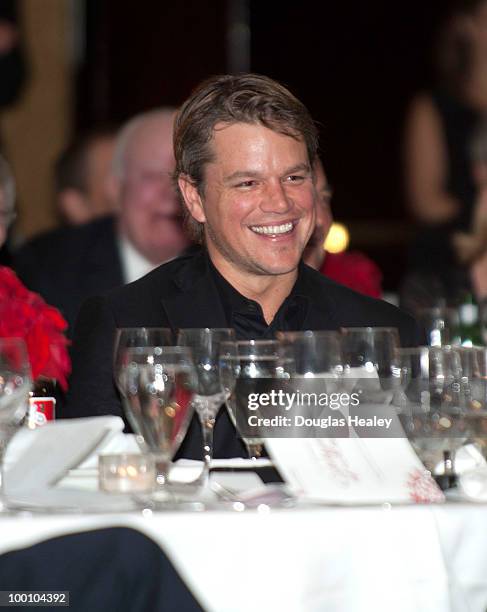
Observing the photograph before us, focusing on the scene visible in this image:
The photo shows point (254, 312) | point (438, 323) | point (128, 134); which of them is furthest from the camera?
point (128, 134)

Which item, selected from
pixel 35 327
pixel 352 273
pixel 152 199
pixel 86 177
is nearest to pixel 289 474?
pixel 35 327

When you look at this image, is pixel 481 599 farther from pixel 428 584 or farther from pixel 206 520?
pixel 206 520

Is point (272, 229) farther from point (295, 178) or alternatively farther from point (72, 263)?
point (72, 263)

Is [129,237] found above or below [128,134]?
below

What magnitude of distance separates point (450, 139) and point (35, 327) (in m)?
5.20

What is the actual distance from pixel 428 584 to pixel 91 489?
426mm

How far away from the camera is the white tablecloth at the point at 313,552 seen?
4.47ft

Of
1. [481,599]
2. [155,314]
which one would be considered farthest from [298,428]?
[155,314]

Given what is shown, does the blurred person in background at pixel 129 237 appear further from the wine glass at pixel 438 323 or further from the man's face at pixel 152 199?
the wine glass at pixel 438 323

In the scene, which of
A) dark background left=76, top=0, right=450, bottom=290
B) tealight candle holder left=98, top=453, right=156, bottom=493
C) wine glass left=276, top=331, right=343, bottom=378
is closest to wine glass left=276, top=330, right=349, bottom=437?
wine glass left=276, top=331, right=343, bottom=378

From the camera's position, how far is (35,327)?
5.98 feet

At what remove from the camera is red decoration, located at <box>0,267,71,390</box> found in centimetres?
181

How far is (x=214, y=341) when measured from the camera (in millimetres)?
1628

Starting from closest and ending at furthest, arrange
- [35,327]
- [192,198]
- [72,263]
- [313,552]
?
[313,552] < [35,327] < [192,198] < [72,263]
